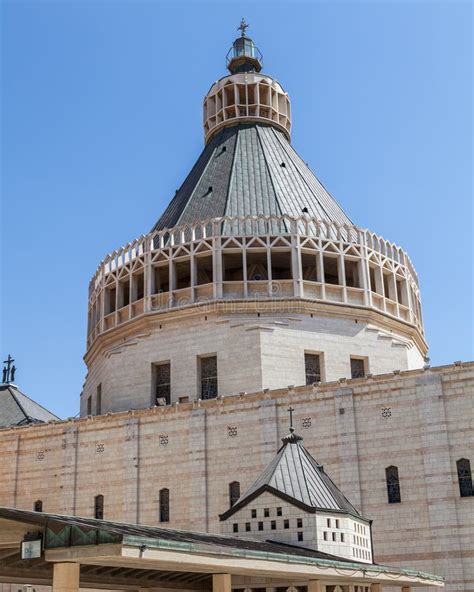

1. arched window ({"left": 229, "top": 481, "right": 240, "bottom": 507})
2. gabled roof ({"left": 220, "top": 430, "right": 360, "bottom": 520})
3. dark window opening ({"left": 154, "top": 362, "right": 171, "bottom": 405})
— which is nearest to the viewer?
gabled roof ({"left": 220, "top": 430, "right": 360, "bottom": 520})

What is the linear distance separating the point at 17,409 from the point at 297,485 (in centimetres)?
2654

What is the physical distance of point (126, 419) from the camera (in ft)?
119

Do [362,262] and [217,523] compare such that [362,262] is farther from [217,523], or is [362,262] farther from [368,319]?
[217,523]

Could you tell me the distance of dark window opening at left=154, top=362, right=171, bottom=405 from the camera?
39438 mm

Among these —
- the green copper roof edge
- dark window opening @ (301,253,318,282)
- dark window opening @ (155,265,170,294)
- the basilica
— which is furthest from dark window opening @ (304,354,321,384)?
the green copper roof edge

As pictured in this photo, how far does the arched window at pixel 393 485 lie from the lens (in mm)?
30766

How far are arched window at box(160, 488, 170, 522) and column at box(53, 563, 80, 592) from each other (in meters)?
20.6

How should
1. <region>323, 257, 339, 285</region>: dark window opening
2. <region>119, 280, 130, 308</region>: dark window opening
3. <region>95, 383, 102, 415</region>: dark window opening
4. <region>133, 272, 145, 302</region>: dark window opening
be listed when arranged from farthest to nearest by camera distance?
<region>119, 280, 130, 308</region>: dark window opening, <region>133, 272, 145, 302</region>: dark window opening, <region>95, 383, 102, 415</region>: dark window opening, <region>323, 257, 339, 285</region>: dark window opening

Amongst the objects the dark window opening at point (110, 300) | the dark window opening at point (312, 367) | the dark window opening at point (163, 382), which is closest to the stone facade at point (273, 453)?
the dark window opening at point (163, 382)

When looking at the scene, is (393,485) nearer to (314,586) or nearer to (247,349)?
(247,349)

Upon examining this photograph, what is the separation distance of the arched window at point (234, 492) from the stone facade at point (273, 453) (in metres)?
0.21

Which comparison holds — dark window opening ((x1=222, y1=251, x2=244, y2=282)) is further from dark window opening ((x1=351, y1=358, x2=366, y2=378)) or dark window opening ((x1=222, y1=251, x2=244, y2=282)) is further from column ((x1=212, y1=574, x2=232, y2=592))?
column ((x1=212, y1=574, x2=232, y2=592))

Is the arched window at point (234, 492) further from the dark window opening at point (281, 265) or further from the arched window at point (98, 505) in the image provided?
the dark window opening at point (281, 265)

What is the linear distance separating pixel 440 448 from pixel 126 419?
14195mm
